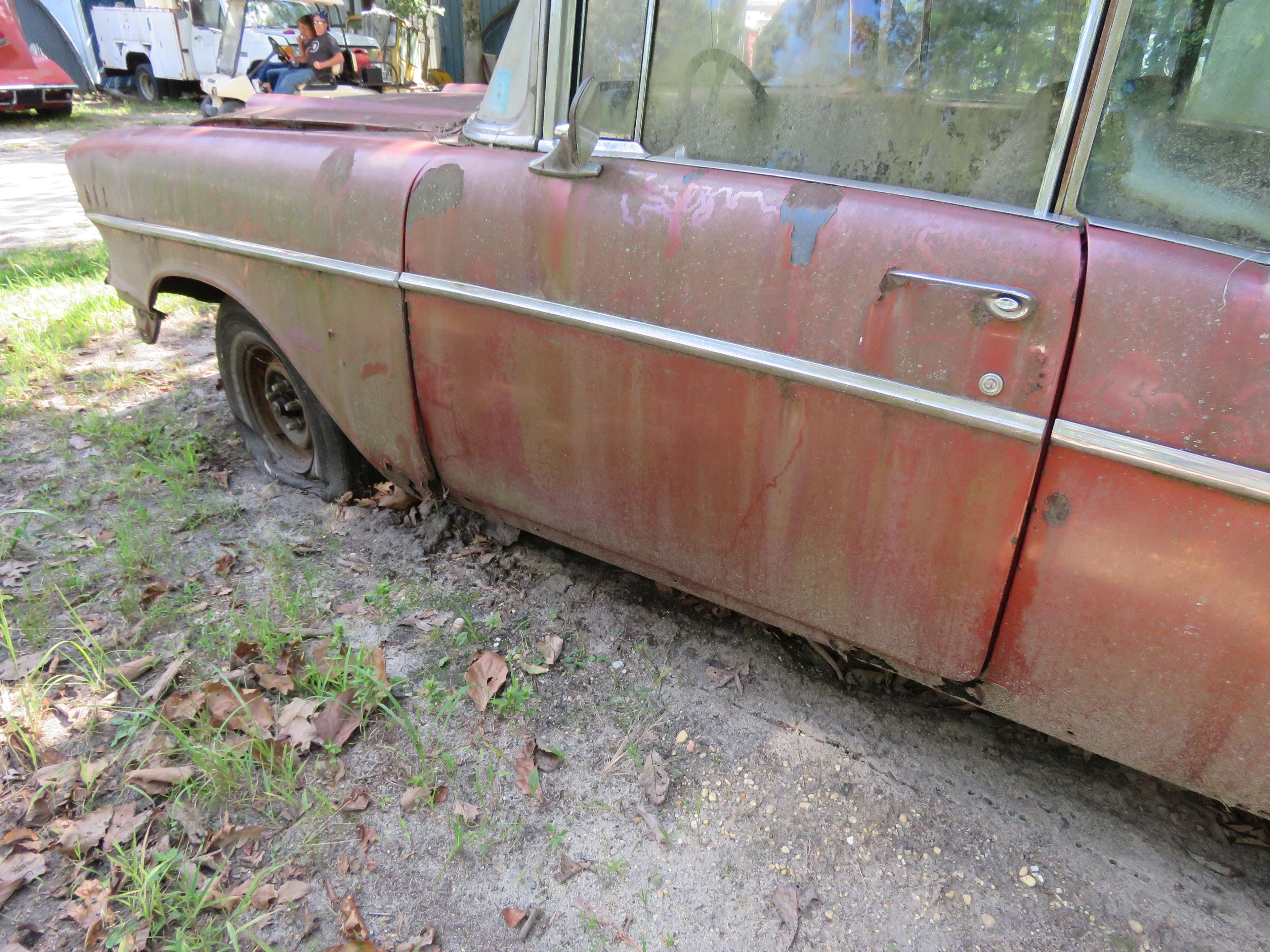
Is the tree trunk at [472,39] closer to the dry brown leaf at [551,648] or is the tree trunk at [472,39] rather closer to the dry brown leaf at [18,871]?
the dry brown leaf at [551,648]

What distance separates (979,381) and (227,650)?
2.10m

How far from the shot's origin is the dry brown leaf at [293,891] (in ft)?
5.61

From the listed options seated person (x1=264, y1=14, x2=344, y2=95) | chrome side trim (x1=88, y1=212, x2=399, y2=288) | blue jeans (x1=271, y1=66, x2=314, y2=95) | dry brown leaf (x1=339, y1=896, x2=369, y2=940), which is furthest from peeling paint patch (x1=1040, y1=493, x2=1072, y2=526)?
seated person (x1=264, y1=14, x2=344, y2=95)

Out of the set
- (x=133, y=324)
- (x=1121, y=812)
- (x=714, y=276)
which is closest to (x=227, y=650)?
→ (x=714, y=276)

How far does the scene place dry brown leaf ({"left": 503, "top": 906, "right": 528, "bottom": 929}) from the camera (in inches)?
65.4

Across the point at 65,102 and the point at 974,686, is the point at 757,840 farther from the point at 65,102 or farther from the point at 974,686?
the point at 65,102

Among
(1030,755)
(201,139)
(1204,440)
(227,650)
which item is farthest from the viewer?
(201,139)

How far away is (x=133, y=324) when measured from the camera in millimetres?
4727

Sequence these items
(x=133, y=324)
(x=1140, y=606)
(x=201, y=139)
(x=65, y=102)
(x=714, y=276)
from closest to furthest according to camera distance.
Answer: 1. (x=1140, y=606)
2. (x=714, y=276)
3. (x=201, y=139)
4. (x=133, y=324)
5. (x=65, y=102)

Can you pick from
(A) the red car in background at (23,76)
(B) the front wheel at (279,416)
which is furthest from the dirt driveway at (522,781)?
(A) the red car in background at (23,76)

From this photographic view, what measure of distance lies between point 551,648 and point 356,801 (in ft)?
2.15

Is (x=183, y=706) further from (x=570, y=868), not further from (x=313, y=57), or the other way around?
(x=313, y=57)

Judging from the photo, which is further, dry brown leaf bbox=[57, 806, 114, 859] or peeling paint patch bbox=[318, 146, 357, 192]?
peeling paint patch bbox=[318, 146, 357, 192]

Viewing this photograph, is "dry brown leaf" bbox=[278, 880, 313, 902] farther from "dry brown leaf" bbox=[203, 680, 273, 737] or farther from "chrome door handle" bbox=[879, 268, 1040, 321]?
"chrome door handle" bbox=[879, 268, 1040, 321]
